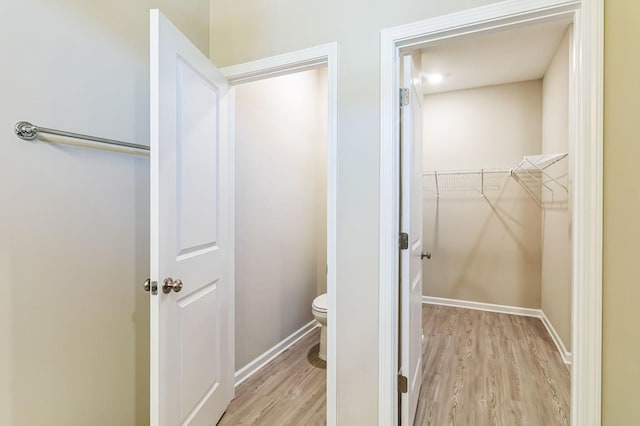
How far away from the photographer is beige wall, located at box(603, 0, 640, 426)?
3.03 ft

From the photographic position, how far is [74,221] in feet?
4.05

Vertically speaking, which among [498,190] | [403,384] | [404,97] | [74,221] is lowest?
[403,384]

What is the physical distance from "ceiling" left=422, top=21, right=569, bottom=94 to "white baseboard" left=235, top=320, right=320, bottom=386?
8.64 ft

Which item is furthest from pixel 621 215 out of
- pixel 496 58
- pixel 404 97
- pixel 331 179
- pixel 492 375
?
pixel 496 58

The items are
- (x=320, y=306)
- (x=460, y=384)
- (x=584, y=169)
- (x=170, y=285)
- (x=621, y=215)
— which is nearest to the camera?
(x=621, y=215)

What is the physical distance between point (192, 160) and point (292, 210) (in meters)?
1.41

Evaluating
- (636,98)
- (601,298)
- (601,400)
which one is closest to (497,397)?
(601,400)

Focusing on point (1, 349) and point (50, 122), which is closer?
point (1, 349)

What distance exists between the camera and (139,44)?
1.48 meters

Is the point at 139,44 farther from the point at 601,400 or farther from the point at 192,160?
the point at 601,400

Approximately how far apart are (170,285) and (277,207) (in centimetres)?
140

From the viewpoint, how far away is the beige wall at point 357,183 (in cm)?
148

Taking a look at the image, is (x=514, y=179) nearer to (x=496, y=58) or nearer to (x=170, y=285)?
(x=496, y=58)

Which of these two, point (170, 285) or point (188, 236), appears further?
point (188, 236)
